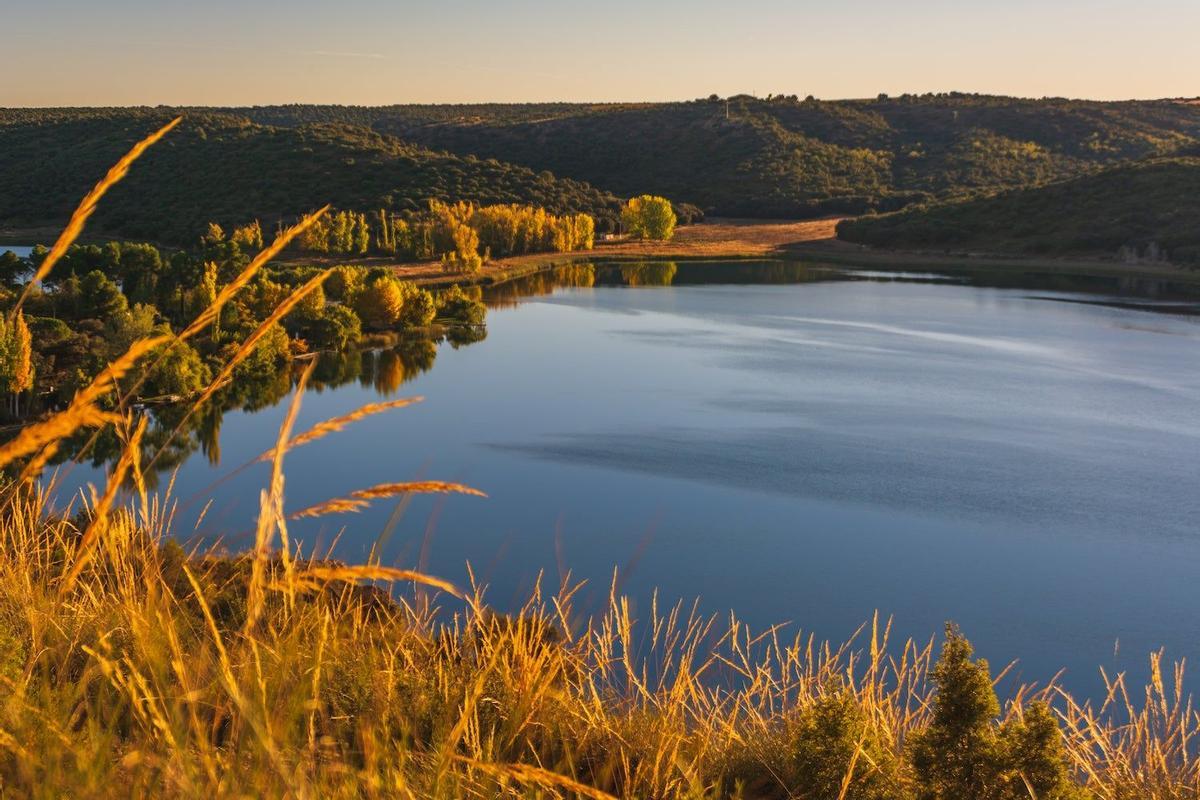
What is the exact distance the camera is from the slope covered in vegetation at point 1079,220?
5734 cm

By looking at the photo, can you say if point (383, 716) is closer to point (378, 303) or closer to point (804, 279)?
point (378, 303)

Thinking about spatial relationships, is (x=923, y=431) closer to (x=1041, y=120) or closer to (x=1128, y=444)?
(x=1128, y=444)

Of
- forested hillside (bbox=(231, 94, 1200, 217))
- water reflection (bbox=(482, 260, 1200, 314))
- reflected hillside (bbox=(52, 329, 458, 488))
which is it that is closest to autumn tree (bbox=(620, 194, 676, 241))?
water reflection (bbox=(482, 260, 1200, 314))

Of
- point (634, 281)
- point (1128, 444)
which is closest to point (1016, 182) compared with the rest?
point (634, 281)

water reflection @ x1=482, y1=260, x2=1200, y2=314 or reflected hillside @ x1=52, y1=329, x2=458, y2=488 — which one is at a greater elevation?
water reflection @ x1=482, y1=260, x2=1200, y2=314

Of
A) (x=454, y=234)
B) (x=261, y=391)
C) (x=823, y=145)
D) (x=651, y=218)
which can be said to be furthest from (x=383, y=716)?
(x=823, y=145)

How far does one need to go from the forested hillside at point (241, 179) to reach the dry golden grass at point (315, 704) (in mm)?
60227

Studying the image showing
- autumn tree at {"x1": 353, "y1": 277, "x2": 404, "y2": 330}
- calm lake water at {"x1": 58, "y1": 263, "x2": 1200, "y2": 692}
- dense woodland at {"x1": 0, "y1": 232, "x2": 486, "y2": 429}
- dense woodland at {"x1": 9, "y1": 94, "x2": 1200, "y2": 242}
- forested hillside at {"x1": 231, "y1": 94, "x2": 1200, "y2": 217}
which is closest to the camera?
calm lake water at {"x1": 58, "y1": 263, "x2": 1200, "y2": 692}

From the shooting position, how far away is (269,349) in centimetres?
2838

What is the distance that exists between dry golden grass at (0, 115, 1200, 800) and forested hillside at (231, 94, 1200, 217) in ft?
259

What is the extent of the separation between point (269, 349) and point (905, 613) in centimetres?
1931

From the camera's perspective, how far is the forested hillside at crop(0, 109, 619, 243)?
66.0m

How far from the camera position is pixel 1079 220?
6188 centimetres

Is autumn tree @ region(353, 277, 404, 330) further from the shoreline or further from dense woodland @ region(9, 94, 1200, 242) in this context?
dense woodland @ region(9, 94, 1200, 242)
